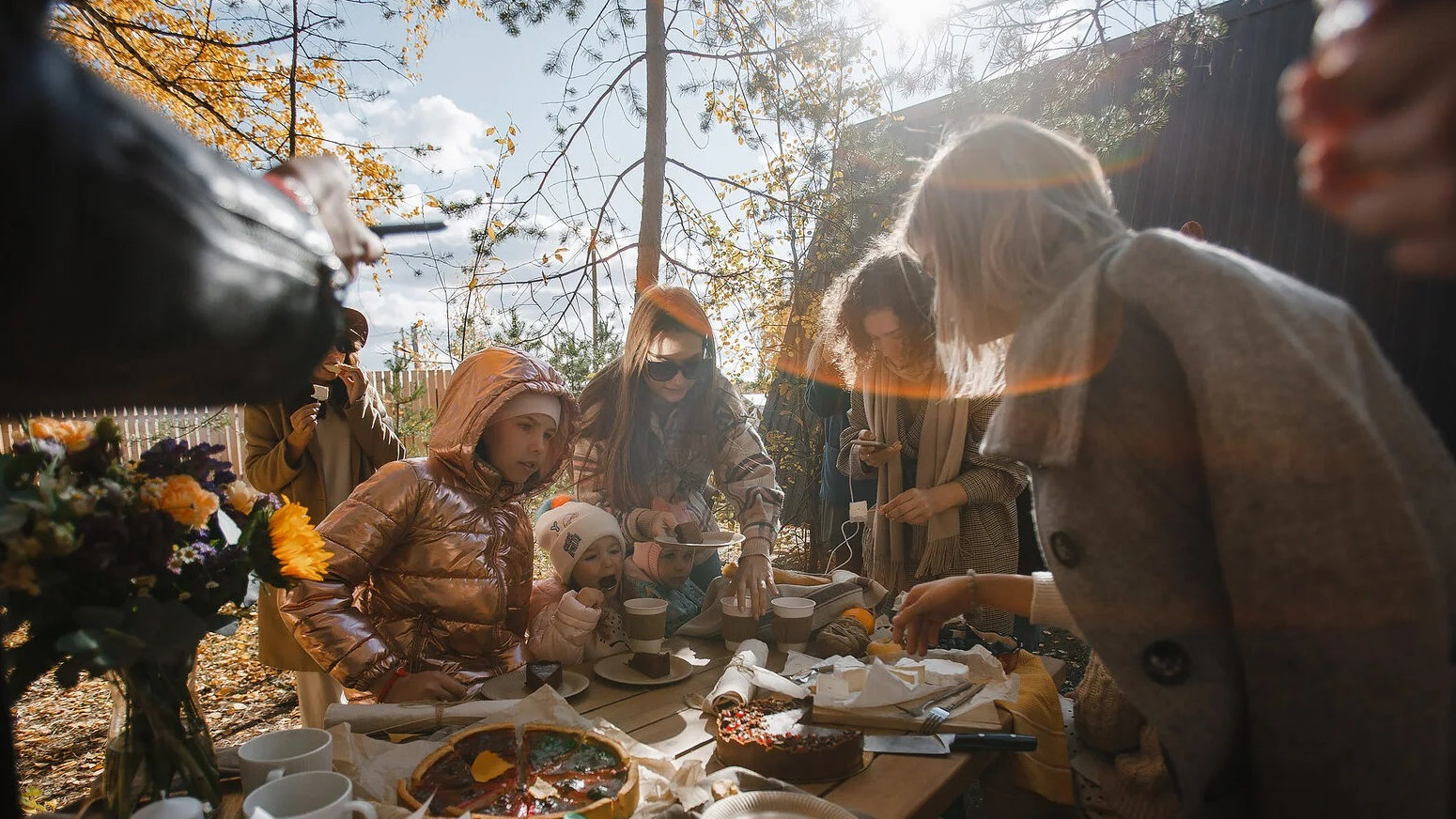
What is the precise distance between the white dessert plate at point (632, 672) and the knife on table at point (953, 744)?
63 cm

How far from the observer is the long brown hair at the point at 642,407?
3059 mm

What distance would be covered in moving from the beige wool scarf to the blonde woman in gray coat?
1.75 m

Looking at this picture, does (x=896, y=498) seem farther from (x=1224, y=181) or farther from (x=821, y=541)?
(x=1224, y=181)

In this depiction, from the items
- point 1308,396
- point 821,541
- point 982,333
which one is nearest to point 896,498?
point 982,333

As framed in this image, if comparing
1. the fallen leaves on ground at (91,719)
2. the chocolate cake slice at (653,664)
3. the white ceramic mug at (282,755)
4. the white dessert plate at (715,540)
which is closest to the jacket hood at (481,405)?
the white dessert plate at (715,540)

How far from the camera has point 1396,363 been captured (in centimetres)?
552

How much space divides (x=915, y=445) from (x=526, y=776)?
2281 mm

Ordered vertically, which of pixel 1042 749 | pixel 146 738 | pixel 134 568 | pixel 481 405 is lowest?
pixel 1042 749

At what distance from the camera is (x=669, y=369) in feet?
10.2

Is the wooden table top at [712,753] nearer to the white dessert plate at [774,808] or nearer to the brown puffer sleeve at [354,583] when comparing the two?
the white dessert plate at [774,808]

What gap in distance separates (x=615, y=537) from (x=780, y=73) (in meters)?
→ 4.26

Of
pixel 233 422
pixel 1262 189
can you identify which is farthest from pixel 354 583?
pixel 233 422

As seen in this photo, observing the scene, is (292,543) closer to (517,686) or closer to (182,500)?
(182,500)

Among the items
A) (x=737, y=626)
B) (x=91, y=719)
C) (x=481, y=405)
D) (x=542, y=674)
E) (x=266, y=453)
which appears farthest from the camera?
(x=91, y=719)
